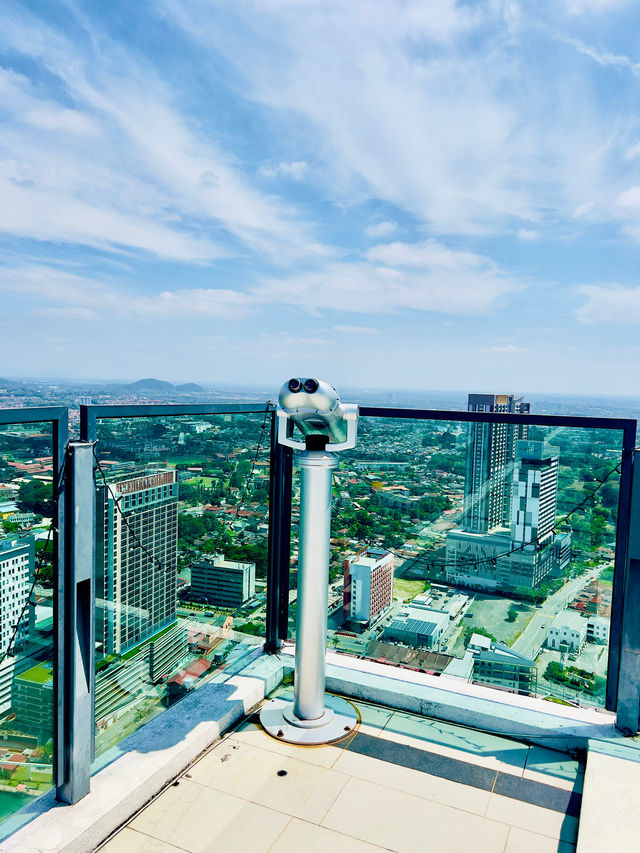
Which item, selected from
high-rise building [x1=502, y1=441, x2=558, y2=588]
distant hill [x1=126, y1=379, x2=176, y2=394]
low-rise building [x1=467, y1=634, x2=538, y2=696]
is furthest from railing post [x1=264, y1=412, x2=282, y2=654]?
distant hill [x1=126, y1=379, x2=176, y2=394]

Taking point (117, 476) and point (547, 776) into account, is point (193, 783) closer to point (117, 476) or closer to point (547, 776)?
point (117, 476)

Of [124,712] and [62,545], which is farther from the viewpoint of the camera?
[124,712]

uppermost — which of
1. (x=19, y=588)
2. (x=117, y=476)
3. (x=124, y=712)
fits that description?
(x=117, y=476)

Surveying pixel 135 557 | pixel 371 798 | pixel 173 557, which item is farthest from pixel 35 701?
pixel 371 798

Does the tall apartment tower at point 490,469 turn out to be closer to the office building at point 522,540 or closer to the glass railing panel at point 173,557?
the office building at point 522,540

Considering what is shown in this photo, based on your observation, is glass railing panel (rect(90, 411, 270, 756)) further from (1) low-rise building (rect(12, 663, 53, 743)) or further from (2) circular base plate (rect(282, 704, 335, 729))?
(2) circular base plate (rect(282, 704, 335, 729))

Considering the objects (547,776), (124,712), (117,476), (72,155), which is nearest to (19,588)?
(117,476)
